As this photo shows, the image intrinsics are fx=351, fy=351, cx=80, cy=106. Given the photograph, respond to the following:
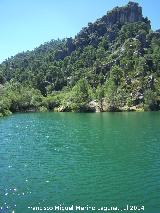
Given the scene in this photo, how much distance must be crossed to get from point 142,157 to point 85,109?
12745 centimetres

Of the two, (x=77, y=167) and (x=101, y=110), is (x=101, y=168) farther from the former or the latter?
(x=101, y=110)

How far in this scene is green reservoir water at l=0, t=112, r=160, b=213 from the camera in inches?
1426

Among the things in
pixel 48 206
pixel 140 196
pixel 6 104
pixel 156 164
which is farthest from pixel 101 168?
pixel 6 104

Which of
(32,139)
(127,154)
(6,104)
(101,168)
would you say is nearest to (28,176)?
(101,168)

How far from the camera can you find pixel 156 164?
169ft

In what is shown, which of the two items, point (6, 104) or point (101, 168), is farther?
point (6, 104)

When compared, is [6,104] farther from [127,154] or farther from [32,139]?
[127,154]

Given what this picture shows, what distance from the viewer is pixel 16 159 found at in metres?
57.3

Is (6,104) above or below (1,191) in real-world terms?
above

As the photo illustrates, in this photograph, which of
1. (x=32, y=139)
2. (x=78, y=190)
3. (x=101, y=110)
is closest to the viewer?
(x=78, y=190)

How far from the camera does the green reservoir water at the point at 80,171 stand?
36.2 meters

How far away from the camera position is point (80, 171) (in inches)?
1906

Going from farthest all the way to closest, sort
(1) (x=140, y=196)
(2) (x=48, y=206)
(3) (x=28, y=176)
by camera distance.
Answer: (3) (x=28, y=176) → (1) (x=140, y=196) → (2) (x=48, y=206)

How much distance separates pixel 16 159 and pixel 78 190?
808 inches
